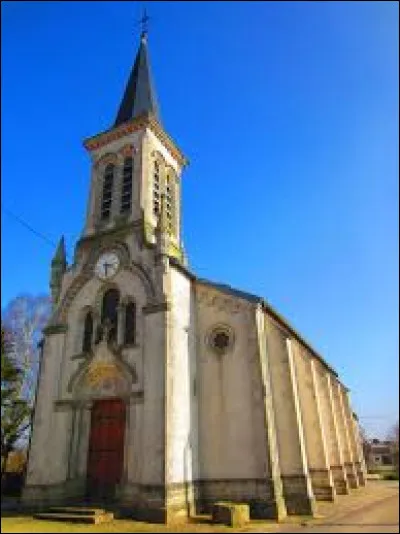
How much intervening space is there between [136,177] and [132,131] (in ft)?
10.6

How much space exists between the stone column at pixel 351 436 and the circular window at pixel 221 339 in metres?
16.2

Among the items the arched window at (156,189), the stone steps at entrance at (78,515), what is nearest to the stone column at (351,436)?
the stone steps at entrance at (78,515)

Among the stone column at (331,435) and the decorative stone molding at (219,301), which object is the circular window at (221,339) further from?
the stone column at (331,435)

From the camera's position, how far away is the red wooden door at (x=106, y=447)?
696 inches

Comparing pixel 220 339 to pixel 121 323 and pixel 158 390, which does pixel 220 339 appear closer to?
pixel 158 390

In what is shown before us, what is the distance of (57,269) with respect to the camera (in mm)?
23438

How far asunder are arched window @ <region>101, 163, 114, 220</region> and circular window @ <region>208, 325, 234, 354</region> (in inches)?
346

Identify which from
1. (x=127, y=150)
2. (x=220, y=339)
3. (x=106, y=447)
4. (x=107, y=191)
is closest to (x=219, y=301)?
(x=220, y=339)

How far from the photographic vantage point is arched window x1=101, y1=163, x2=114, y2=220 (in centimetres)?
2464

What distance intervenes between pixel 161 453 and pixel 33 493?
6220mm

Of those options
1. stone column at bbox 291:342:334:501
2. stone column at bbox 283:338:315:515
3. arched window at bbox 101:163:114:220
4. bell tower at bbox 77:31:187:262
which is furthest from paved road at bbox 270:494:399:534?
arched window at bbox 101:163:114:220

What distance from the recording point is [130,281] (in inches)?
817

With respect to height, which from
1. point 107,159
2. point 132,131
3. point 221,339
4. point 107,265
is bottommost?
point 221,339

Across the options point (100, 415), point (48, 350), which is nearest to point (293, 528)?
point (100, 415)
